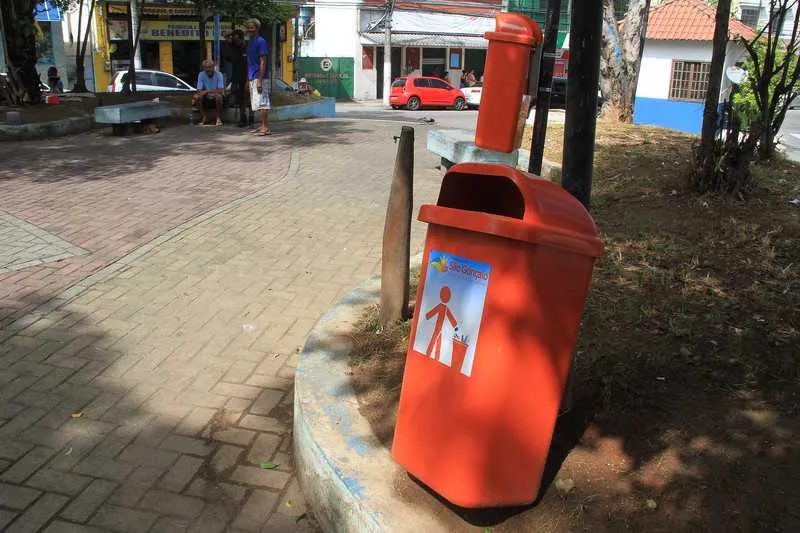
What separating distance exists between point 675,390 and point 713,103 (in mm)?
4223

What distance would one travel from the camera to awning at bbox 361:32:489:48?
1499 inches

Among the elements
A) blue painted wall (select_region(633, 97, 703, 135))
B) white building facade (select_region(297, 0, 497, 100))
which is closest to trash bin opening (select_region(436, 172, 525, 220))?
blue painted wall (select_region(633, 97, 703, 135))

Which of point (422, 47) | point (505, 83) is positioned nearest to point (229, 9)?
point (505, 83)

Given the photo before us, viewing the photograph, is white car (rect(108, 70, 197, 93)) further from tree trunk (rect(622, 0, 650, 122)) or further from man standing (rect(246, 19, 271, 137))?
tree trunk (rect(622, 0, 650, 122))

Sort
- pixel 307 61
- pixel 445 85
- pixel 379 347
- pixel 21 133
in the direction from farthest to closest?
pixel 307 61 < pixel 445 85 < pixel 21 133 < pixel 379 347

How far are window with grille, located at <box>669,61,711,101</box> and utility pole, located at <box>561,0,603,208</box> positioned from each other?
28.9 m

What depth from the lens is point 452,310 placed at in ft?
8.06

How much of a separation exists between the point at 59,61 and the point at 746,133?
35048 mm

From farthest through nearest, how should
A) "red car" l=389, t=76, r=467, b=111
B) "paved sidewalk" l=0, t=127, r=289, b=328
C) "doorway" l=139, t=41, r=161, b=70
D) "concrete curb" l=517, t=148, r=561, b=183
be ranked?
1. "doorway" l=139, t=41, r=161, b=70
2. "red car" l=389, t=76, r=467, b=111
3. "concrete curb" l=517, t=148, r=561, b=183
4. "paved sidewalk" l=0, t=127, r=289, b=328

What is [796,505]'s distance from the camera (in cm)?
242

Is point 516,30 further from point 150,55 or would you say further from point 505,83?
point 150,55

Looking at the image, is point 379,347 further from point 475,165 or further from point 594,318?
point 475,165

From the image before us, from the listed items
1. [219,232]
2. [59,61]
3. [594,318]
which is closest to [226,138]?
[219,232]

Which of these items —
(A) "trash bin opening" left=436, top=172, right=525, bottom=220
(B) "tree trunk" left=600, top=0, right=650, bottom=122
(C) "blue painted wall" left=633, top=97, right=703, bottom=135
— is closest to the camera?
(A) "trash bin opening" left=436, top=172, right=525, bottom=220
